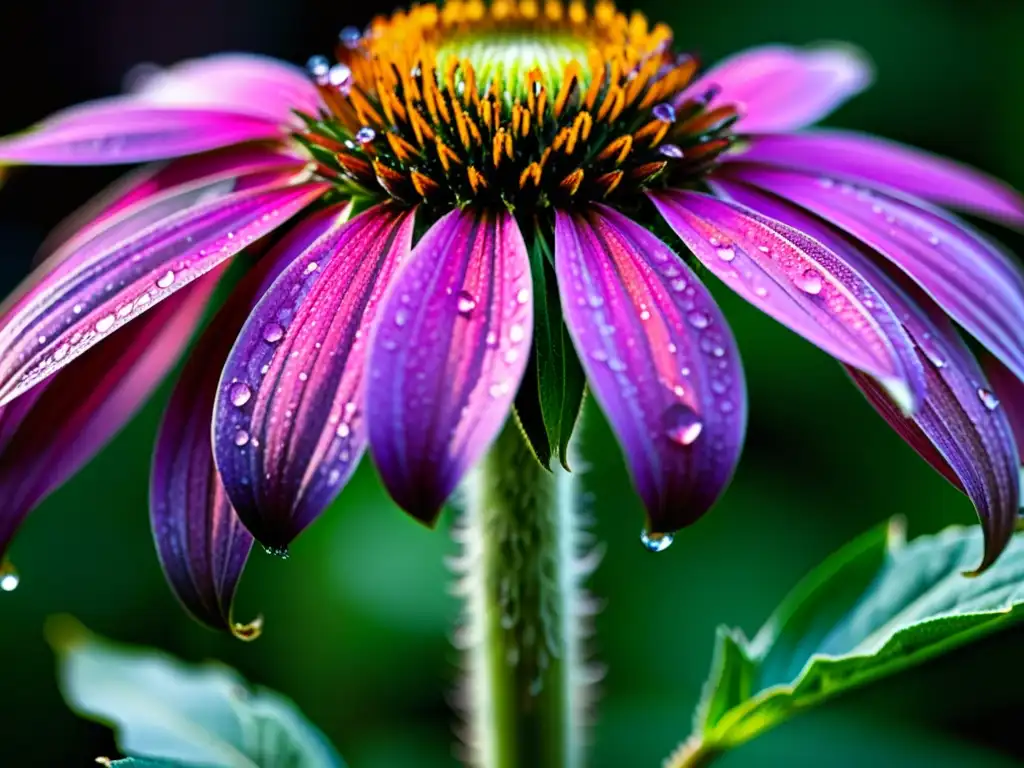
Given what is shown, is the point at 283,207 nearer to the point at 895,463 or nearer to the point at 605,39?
the point at 605,39

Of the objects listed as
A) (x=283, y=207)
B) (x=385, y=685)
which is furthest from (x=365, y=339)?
(x=385, y=685)

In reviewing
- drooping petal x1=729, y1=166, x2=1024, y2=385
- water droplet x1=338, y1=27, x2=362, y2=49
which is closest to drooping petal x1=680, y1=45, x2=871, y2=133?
drooping petal x1=729, y1=166, x2=1024, y2=385

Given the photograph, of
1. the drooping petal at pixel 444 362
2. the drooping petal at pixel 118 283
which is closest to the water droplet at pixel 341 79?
the drooping petal at pixel 118 283

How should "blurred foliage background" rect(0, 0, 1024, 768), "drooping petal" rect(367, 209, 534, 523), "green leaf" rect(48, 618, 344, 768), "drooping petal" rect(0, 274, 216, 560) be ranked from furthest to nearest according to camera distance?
"blurred foliage background" rect(0, 0, 1024, 768), "green leaf" rect(48, 618, 344, 768), "drooping petal" rect(0, 274, 216, 560), "drooping petal" rect(367, 209, 534, 523)

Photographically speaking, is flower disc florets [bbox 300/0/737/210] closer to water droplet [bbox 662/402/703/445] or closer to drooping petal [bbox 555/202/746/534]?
drooping petal [bbox 555/202/746/534]

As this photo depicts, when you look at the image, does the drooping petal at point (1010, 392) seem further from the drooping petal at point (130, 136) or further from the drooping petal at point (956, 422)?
the drooping petal at point (130, 136)

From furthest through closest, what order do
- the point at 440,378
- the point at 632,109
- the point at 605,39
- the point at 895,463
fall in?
the point at 895,463 → the point at 605,39 → the point at 632,109 → the point at 440,378
